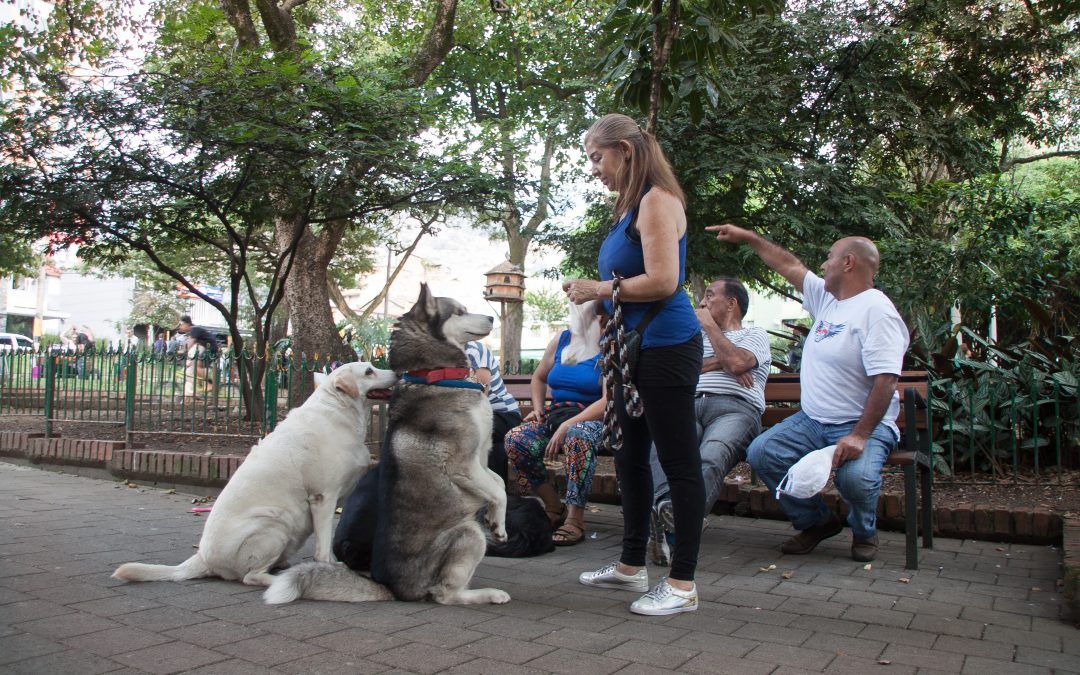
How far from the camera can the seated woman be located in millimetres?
4617

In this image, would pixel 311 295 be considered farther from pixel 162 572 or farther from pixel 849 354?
pixel 849 354

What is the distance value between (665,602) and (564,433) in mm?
1596

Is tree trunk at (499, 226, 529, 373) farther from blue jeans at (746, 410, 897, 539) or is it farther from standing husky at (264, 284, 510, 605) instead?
standing husky at (264, 284, 510, 605)

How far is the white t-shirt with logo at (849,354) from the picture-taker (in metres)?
4.07

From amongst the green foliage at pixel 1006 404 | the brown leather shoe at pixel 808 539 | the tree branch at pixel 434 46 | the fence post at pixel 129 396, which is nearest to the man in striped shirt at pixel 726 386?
the brown leather shoe at pixel 808 539

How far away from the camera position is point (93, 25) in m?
13.0

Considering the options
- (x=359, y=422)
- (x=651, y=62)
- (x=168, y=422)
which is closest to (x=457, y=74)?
(x=168, y=422)

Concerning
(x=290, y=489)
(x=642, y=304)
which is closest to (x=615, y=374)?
(x=642, y=304)

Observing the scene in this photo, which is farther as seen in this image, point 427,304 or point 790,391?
point 790,391

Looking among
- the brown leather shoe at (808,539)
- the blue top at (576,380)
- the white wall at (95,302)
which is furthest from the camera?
the white wall at (95,302)

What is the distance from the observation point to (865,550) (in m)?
4.27

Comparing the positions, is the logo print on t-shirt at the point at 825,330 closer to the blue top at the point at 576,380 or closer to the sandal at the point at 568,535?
the blue top at the point at 576,380

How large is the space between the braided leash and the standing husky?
582 millimetres

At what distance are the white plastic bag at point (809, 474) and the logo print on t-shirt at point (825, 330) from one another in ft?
2.25
